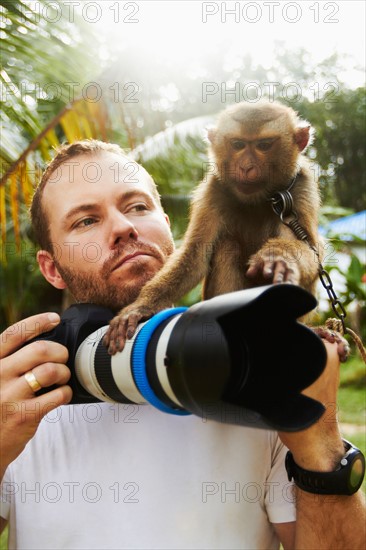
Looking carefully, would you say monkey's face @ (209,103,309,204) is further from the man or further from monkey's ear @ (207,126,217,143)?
the man

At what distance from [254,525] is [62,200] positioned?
3.97 feet

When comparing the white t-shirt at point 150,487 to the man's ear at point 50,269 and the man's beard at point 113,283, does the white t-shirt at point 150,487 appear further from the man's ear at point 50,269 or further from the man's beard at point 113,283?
the man's ear at point 50,269

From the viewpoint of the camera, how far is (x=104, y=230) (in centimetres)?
190

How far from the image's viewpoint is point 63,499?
5.32 feet

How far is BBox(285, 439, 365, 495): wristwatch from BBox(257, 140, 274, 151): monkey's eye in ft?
4.61

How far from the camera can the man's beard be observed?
186 centimetres

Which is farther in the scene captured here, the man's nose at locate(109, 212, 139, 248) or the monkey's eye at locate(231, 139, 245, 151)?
the monkey's eye at locate(231, 139, 245, 151)

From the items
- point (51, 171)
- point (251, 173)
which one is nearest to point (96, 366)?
point (51, 171)

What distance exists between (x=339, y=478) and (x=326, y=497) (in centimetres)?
8

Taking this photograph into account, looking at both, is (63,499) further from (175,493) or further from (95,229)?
(95,229)

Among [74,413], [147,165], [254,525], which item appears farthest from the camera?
[147,165]

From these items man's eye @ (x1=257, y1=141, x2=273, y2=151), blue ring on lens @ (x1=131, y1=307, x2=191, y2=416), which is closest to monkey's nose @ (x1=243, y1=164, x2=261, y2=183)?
man's eye @ (x1=257, y1=141, x2=273, y2=151)

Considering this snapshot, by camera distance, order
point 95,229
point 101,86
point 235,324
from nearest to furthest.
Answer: point 235,324, point 95,229, point 101,86

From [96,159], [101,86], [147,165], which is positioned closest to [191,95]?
[147,165]
